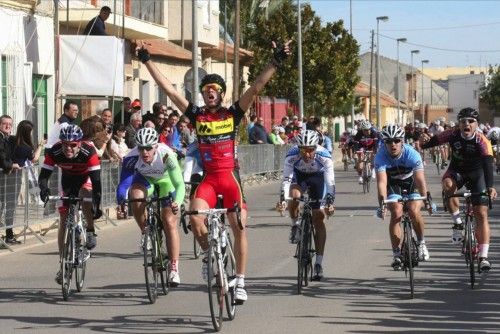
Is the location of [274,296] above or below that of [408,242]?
below

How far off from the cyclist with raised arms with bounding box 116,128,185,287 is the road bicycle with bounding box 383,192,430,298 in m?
2.13

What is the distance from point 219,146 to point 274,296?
1938 mm

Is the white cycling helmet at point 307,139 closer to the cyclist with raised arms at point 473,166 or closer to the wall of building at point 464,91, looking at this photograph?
the cyclist with raised arms at point 473,166

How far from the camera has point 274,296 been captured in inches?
541

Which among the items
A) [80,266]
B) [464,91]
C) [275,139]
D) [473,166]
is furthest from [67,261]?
[464,91]

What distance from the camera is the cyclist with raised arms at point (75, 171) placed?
14195mm

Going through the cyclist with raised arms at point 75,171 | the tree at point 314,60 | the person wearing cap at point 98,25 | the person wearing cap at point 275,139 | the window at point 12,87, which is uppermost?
the tree at point 314,60

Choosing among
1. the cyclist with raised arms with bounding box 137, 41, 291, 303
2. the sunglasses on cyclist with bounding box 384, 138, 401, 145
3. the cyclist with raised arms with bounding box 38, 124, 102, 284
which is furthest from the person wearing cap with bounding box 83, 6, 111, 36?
the cyclist with raised arms with bounding box 137, 41, 291, 303

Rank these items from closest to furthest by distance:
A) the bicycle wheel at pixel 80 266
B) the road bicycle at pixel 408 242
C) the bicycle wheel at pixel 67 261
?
the bicycle wheel at pixel 67 261
the road bicycle at pixel 408 242
the bicycle wheel at pixel 80 266

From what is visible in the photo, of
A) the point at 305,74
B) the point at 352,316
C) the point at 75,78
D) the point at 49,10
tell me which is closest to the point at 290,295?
the point at 352,316

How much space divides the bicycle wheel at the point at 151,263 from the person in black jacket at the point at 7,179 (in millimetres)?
5769

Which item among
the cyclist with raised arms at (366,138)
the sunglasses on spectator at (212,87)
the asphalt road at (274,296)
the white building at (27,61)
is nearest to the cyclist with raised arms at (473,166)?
the asphalt road at (274,296)

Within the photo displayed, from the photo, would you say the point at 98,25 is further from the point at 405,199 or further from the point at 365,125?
the point at 405,199

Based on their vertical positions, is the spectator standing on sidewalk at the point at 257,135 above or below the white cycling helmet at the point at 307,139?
above
